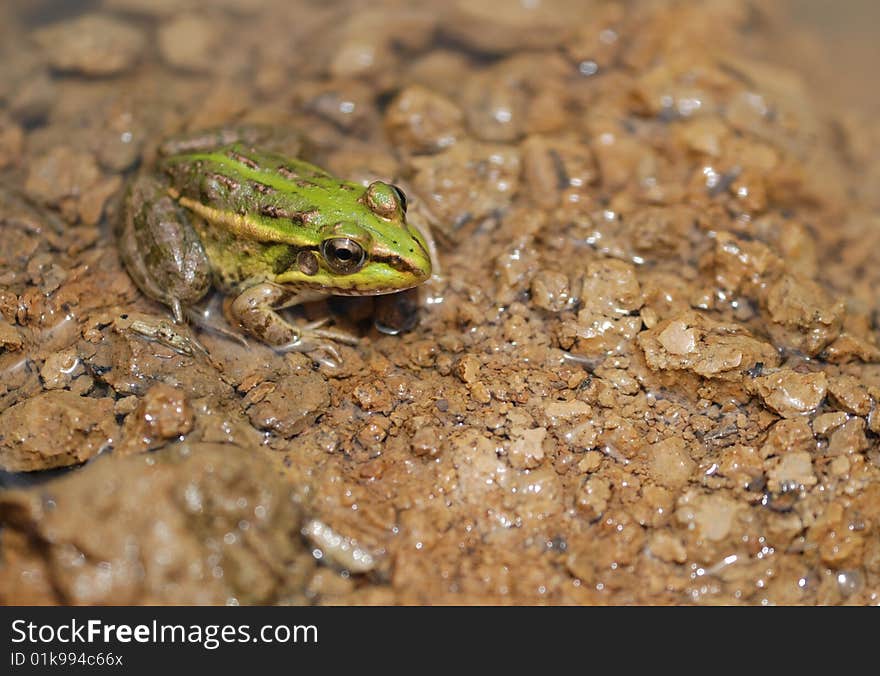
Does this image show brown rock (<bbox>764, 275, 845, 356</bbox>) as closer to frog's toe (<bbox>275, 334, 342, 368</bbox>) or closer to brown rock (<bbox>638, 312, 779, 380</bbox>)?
brown rock (<bbox>638, 312, 779, 380</bbox>)

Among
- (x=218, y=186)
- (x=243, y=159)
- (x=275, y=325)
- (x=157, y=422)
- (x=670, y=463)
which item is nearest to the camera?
(x=157, y=422)

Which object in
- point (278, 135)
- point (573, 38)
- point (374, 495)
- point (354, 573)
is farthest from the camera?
point (573, 38)

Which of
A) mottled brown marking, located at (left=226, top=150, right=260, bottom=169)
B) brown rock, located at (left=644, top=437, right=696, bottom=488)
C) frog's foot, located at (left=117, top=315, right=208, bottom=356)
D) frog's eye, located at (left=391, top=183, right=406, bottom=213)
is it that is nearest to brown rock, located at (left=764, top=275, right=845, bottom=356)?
brown rock, located at (left=644, top=437, right=696, bottom=488)

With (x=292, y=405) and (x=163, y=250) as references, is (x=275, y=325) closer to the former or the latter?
(x=292, y=405)

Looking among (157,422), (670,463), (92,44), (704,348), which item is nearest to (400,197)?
(157,422)

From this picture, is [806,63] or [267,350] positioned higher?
[806,63]
